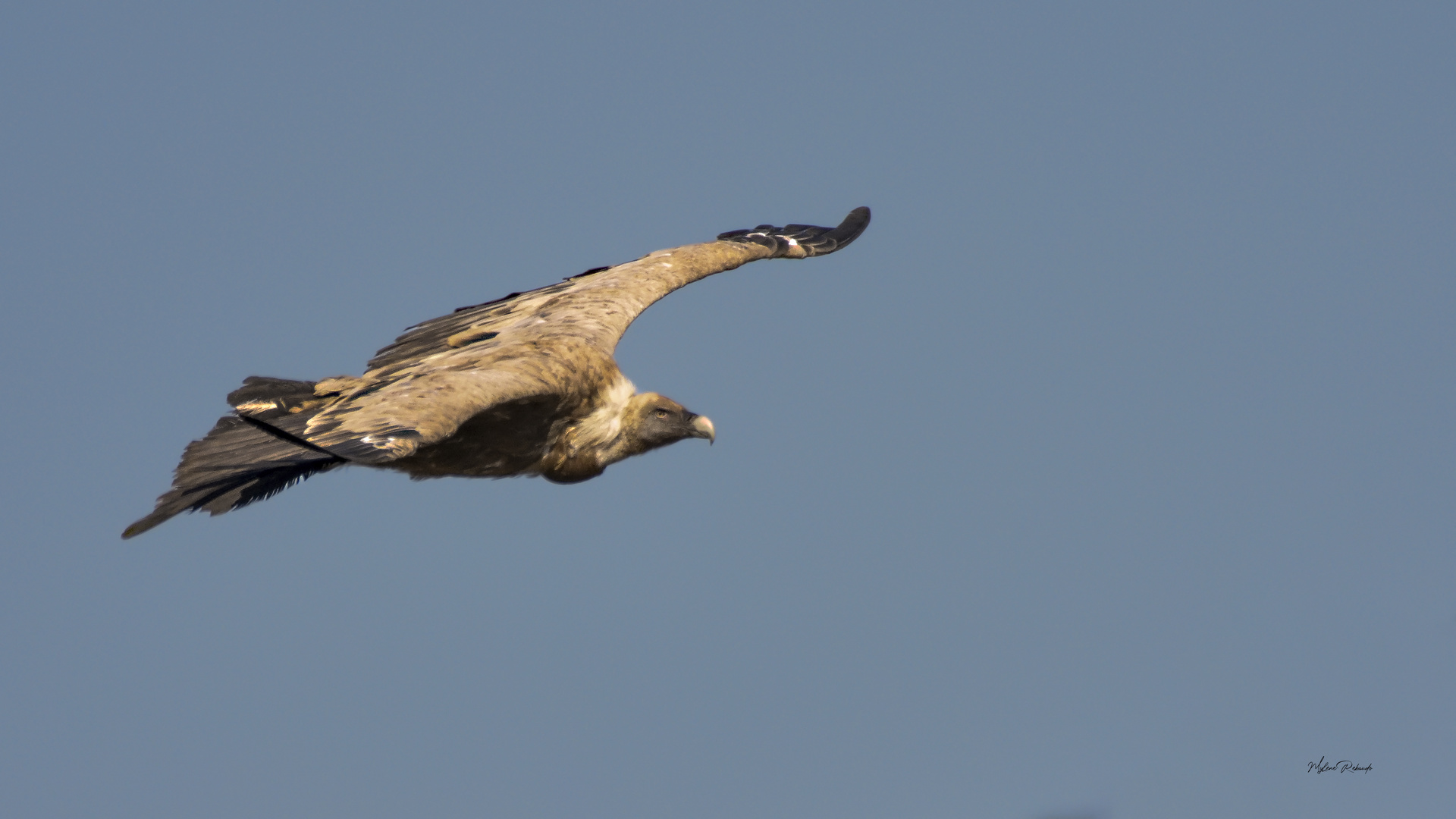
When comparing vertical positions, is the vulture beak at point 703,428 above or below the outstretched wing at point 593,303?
below

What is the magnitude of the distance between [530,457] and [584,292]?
95.6 inches

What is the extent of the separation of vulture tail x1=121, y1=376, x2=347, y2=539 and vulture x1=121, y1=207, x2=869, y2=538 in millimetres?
11

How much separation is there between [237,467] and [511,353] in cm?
285

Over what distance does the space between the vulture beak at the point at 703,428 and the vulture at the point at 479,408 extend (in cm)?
1

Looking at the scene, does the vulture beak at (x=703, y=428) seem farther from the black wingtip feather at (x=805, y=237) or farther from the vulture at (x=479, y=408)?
the black wingtip feather at (x=805, y=237)

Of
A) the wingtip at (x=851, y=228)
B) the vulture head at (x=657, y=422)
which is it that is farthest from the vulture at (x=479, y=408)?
the wingtip at (x=851, y=228)

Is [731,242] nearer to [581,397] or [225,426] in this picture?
[581,397]

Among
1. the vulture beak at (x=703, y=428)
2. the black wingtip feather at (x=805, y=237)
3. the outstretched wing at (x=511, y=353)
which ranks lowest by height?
the vulture beak at (x=703, y=428)

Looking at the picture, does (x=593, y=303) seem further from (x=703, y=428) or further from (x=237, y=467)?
(x=237, y=467)

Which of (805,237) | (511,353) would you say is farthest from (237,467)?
(805,237)

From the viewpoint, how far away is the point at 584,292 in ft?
45.3

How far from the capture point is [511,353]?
1173 cm

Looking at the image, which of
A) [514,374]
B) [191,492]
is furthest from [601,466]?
[191,492]

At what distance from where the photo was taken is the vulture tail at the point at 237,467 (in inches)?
356
